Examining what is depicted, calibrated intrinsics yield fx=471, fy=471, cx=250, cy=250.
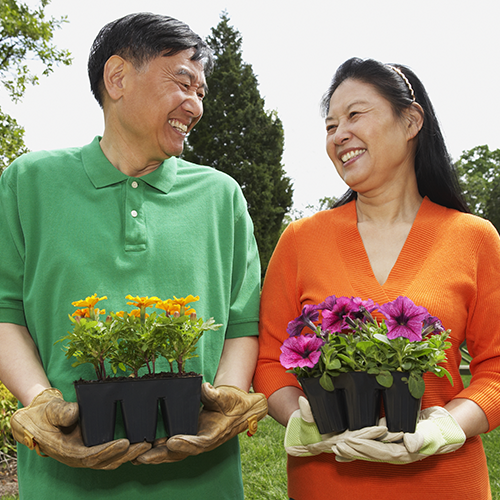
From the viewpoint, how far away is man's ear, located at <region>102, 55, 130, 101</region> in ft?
5.74

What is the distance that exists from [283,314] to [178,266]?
0.48 m

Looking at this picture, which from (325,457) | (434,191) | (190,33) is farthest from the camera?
(434,191)

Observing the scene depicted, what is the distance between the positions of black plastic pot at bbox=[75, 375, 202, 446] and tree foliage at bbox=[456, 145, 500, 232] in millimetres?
34007

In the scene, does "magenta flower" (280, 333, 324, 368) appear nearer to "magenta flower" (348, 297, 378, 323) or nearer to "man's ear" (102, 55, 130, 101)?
"magenta flower" (348, 297, 378, 323)

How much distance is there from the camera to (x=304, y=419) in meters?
1.49

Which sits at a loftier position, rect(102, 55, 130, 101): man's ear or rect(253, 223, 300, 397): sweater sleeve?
rect(102, 55, 130, 101): man's ear

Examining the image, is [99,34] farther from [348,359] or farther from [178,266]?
[348,359]

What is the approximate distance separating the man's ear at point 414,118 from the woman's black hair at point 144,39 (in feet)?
2.87

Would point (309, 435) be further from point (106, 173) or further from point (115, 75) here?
point (115, 75)

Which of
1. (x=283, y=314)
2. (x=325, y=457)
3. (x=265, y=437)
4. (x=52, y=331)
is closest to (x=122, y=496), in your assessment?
(x=52, y=331)

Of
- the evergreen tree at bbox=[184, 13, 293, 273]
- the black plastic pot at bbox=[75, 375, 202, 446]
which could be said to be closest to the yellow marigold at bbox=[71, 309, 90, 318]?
the black plastic pot at bbox=[75, 375, 202, 446]

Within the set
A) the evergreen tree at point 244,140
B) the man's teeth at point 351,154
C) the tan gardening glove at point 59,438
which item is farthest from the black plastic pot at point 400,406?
the evergreen tree at point 244,140

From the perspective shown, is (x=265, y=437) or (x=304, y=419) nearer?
(x=304, y=419)

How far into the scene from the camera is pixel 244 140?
812 inches
